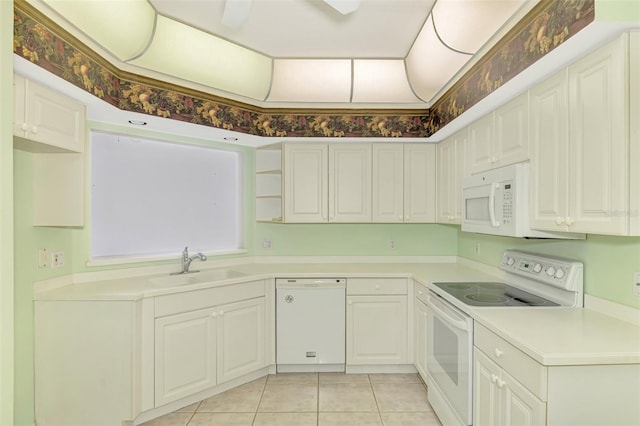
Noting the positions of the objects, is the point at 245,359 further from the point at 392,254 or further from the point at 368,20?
the point at 368,20

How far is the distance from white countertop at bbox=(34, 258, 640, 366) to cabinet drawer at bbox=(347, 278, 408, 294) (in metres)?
0.05

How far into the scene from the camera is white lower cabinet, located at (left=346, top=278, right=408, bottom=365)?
2945mm

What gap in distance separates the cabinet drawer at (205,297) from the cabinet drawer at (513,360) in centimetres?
175

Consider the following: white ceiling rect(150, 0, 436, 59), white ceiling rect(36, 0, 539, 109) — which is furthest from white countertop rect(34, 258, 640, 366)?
white ceiling rect(150, 0, 436, 59)

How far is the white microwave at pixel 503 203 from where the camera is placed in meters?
1.87

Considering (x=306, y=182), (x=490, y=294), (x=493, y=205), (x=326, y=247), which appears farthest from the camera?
(x=326, y=247)

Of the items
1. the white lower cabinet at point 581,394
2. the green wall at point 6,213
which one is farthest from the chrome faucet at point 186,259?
the white lower cabinet at point 581,394

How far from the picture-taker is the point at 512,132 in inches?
79.2

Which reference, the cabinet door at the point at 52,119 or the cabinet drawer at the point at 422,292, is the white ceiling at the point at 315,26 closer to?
the cabinet door at the point at 52,119

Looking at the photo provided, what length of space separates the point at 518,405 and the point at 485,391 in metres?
0.27

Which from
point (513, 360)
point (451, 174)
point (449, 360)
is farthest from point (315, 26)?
point (449, 360)

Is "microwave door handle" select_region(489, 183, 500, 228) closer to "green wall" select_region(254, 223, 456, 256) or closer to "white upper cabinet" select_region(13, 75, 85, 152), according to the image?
"green wall" select_region(254, 223, 456, 256)

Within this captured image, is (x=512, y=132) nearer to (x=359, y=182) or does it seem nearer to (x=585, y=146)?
(x=585, y=146)

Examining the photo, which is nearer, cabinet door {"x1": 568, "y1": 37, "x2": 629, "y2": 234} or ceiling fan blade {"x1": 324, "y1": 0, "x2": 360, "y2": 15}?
cabinet door {"x1": 568, "y1": 37, "x2": 629, "y2": 234}
